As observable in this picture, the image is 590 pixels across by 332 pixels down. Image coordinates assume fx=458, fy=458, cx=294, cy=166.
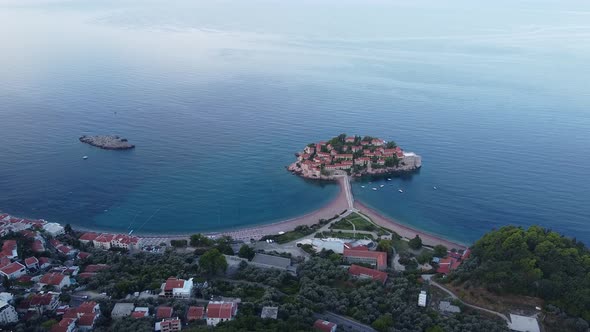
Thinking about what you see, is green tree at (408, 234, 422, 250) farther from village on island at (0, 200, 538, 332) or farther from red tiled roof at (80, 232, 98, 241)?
red tiled roof at (80, 232, 98, 241)

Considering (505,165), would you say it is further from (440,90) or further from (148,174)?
(148,174)

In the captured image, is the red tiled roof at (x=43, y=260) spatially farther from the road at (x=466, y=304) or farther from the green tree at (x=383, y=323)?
the road at (x=466, y=304)

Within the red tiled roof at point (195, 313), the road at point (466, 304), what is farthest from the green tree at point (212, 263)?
the road at point (466, 304)

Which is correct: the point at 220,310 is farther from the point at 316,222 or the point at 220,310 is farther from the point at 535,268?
the point at 535,268

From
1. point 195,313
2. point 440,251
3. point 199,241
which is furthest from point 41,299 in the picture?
point 440,251

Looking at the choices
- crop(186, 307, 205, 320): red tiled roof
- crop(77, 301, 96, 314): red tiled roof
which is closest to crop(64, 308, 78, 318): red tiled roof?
A: crop(77, 301, 96, 314): red tiled roof

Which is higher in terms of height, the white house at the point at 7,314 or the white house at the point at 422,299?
the white house at the point at 422,299
